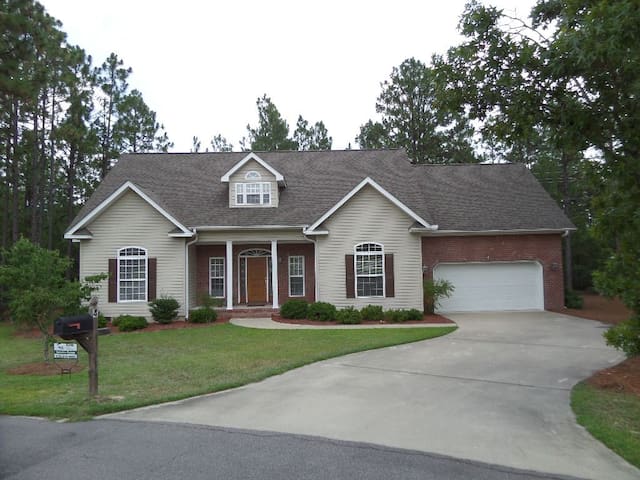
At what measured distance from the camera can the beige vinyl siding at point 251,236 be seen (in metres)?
18.6

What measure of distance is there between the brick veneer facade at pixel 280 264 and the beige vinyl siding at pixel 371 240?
6.14 ft

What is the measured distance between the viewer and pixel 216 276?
19.7 meters

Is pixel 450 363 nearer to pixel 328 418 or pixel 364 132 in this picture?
pixel 328 418

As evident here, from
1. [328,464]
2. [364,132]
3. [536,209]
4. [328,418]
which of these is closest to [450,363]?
[328,418]

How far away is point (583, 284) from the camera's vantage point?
3061 cm

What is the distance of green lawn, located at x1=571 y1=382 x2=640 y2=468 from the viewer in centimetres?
506


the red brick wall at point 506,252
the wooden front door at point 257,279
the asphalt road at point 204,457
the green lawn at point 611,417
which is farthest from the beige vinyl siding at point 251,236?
the asphalt road at point 204,457

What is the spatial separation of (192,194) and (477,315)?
1270 cm

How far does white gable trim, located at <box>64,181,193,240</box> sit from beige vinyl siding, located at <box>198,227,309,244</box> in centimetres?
115

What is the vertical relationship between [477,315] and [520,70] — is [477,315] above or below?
below

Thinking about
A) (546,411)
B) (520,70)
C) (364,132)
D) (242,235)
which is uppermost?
(364,132)

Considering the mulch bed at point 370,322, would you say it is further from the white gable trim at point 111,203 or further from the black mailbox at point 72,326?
the black mailbox at point 72,326

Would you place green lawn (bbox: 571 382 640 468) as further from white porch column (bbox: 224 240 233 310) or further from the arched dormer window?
the arched dormer window

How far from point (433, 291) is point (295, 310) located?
524cm
